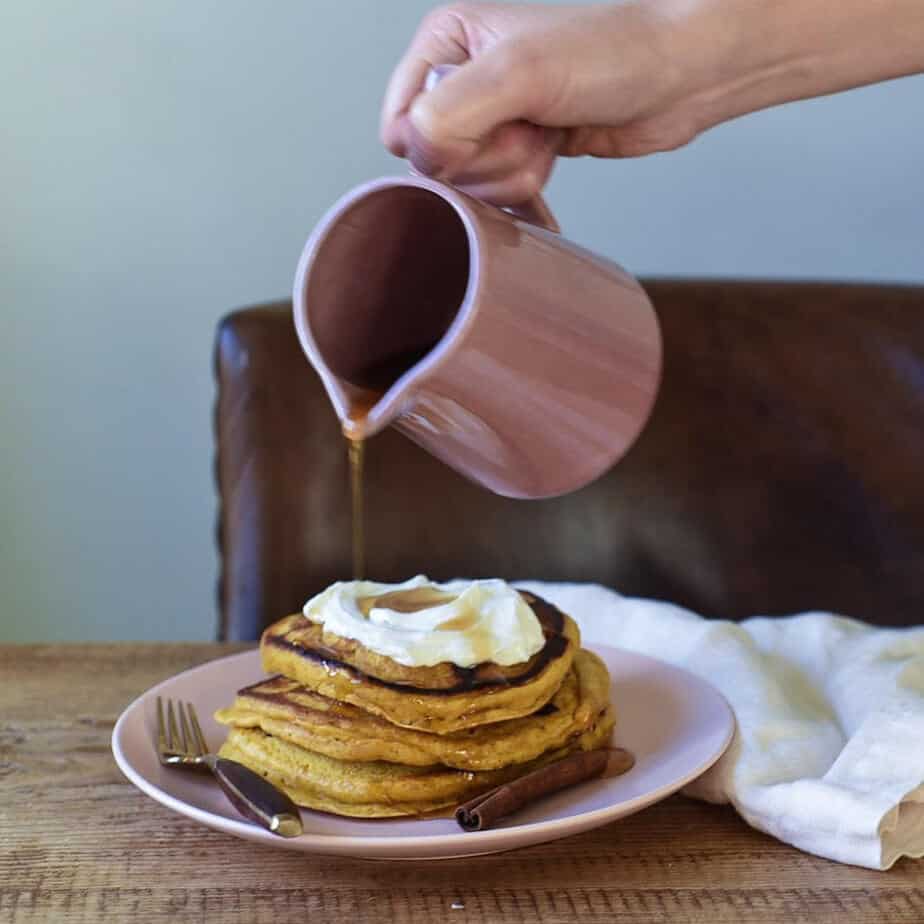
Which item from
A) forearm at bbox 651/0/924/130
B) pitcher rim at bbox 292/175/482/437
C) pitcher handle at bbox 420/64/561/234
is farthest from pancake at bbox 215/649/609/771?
forearm at bbox 651/0/924/130

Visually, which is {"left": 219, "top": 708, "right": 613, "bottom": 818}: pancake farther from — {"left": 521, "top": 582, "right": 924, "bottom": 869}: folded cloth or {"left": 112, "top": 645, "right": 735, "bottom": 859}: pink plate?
{"left": 521, "top": 582, "right": 924, "bottom": 869}: folded cloth

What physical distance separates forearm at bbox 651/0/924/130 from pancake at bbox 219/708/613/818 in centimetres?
66

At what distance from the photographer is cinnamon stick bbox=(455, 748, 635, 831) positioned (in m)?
0.91

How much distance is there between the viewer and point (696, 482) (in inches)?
72.5

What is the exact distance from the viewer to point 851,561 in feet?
5.99

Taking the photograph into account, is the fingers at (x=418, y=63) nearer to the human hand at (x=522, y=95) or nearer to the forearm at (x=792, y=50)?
the human hand at (x=522, y=95)

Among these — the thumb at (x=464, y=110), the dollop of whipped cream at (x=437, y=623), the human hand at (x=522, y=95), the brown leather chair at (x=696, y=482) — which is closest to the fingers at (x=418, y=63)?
the human hand at (x=522, y=95)

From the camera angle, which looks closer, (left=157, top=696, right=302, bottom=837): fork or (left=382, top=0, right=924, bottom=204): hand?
(left=157, top=696, right=302, bottom=837): fork

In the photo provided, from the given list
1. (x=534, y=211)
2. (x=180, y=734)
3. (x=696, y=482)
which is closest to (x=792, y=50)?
(x=534, y=211)

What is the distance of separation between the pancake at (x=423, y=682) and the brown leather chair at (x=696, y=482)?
75 centimetres

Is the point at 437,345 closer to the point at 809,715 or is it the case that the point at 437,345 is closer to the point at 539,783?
the point at 539,783

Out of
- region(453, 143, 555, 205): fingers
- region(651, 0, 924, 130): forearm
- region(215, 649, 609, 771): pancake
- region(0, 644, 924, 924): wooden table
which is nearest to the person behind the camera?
region(0, 644, 924, 924): wooden table

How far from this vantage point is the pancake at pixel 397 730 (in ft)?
3.13

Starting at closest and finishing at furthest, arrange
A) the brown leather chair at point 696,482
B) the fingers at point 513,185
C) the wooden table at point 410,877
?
1. the wooden table at point 410,877
2. the fingers at point 513,185
3. the brown leather chair at point 696,482
